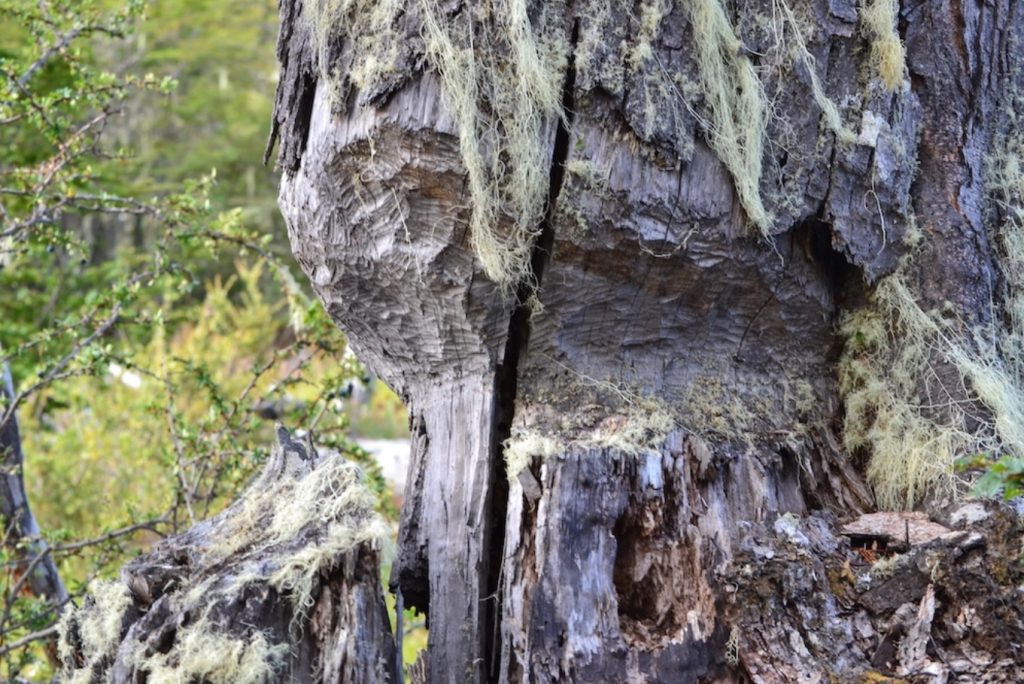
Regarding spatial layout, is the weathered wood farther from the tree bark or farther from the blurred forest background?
the tree bark

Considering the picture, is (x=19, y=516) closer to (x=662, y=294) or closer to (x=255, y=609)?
(x=255, y=609)

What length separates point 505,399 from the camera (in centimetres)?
295

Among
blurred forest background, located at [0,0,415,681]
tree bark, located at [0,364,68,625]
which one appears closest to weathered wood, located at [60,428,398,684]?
blurred forest background, located at [0,0,415,681]

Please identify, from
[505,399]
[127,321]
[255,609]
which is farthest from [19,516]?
[505,399]

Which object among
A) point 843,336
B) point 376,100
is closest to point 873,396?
point 843,336

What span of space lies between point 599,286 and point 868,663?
1.17 metres

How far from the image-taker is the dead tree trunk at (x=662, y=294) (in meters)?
2.54

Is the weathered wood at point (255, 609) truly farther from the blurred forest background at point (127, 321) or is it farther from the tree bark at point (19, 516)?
the tree bark at point (19, 516)

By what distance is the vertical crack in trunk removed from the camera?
2.66m

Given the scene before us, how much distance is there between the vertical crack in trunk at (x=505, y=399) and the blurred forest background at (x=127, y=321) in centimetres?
123

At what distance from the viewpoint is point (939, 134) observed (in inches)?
116

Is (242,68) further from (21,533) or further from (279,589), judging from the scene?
(279,589)

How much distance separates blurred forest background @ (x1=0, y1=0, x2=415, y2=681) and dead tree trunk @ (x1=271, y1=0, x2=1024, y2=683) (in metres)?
1.29

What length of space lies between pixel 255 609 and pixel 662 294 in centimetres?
137
